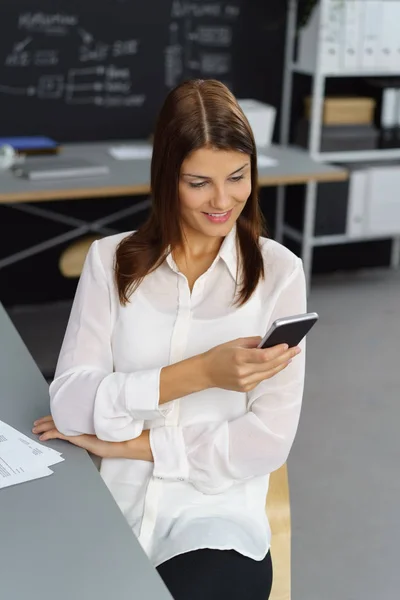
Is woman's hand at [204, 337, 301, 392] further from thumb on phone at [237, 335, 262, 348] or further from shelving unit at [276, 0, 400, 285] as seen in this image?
shelving unit at [276, 0, 400, 285]

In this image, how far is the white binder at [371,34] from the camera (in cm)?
394

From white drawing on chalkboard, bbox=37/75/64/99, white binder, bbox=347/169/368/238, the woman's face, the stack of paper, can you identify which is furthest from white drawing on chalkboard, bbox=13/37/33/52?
the stack of paper

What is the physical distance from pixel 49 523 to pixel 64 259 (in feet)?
8.08

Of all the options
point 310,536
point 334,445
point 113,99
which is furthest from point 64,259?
point 310,536

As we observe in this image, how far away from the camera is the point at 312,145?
160 inches

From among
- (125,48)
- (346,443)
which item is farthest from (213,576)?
(125,48)

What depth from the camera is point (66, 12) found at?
12.1 ft

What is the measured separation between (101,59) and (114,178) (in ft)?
2.90

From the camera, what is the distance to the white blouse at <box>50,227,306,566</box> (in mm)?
1365

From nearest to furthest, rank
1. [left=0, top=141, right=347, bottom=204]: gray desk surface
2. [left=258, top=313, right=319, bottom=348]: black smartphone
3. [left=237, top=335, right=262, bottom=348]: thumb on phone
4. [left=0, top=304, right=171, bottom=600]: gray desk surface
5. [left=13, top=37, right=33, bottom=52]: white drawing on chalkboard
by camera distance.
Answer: [left=0, top=304, right=171, bottom=600]: gray desk surface < [left=258, top=313, right=319, bottom=348]: black smartphone < [left=237, top=335, right=262, bottom=348]: thumb on phone < [left=0, top=141, right=347, bottom=204]: gray desk surface < [left=13, top=37, right=33, bottom=52]: white drawing on chalkboard

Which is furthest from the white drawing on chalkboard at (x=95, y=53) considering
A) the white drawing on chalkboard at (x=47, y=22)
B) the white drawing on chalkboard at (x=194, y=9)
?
the white drawing on chalkboard at (x=194, y=9)

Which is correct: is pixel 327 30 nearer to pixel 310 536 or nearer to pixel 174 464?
pixel 310 536

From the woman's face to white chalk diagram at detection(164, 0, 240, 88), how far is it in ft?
8.82

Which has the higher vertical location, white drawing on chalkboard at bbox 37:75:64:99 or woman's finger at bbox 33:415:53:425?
white drawing on chalkboard at bbox 37:75:64:99
